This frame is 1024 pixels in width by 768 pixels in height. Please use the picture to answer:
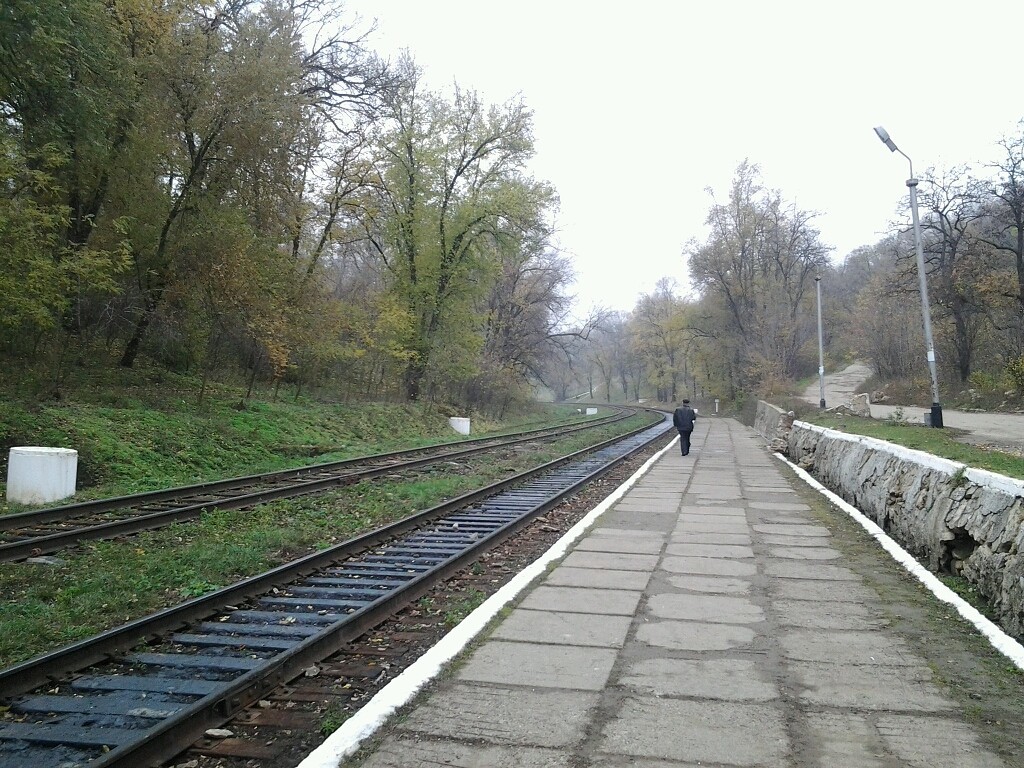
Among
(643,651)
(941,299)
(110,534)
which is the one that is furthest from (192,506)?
(941,299)

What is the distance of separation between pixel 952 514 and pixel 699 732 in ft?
14.1

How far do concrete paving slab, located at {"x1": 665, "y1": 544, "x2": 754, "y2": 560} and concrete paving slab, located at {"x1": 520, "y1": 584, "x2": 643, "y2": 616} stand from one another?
189 cm

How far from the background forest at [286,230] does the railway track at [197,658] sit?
8.49m

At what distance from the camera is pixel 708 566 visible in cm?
768

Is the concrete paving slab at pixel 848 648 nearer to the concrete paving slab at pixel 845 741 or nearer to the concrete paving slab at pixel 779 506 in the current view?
the concrete paving slab at pixel 845 741

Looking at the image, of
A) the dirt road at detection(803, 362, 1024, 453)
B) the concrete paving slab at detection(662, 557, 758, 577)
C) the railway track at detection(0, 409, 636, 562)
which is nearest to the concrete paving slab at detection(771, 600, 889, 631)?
the concrete paving slab at detection(662, 557, 758, 577)

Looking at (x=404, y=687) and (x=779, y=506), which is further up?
(x=404, y=687)

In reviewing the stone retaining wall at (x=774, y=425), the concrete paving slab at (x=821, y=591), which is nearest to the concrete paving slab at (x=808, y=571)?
the concrete paving slab at (x=821, y=591)

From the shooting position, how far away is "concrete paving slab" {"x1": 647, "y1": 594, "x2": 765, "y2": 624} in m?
5.81

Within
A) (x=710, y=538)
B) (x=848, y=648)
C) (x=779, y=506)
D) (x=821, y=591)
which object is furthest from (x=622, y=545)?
(x=779, y=506)

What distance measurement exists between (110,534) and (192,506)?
5.74 ft

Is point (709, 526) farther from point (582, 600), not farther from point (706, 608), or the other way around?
point (582, 600)

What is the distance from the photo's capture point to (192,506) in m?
10.7

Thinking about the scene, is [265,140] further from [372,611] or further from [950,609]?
[950,609]
